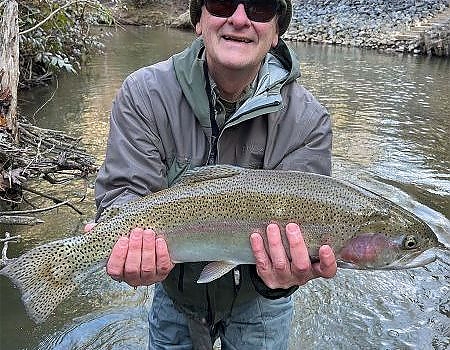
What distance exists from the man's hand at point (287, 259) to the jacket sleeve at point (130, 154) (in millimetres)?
516

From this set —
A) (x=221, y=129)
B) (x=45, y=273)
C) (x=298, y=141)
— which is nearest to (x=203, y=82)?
(x=221, y=129)

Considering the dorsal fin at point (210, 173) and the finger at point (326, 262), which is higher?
the dorsal fin at point (210, 173)

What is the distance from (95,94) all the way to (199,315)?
31.6 ft

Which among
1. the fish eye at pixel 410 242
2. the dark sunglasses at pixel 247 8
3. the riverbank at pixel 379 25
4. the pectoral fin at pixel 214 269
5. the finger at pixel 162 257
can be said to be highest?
the dark sunglasses at pixel 247 8

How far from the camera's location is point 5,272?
2375 millimetres

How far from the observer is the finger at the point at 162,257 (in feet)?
7.42

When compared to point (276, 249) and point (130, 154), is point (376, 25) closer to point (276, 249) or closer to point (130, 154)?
point (130, 154)

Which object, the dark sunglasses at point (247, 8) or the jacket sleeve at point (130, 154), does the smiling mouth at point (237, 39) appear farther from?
the jacket sleeve at point (130, 154)

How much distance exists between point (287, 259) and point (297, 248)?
0.22 feet

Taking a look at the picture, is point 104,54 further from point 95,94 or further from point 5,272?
→ point 5,272

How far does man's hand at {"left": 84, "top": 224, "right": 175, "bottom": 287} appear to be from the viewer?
87.9 inches

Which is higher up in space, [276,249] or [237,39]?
[237,39]

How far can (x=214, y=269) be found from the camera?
2.34 meters

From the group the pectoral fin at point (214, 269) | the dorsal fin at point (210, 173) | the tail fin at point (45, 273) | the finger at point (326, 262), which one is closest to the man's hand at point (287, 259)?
the finger at point (326, 262)
